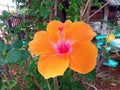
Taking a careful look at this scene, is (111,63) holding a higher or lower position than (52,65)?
lower

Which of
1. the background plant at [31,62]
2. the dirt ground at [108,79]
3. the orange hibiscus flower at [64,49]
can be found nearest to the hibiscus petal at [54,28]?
the orange hibiscus flower at [64,49]

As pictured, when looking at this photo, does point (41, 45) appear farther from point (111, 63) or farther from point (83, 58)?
point (111, 63)

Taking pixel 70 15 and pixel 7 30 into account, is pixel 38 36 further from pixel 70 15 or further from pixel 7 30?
pixel 70 15

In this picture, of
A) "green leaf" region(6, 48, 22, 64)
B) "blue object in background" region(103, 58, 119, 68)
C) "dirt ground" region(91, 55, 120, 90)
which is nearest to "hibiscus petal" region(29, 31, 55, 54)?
"green leaf" region(6, 48, 22, 64)

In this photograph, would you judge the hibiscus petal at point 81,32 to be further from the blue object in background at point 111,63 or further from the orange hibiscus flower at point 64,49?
the blue object in background at point 111,63

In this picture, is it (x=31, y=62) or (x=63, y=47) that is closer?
(x=63, y=47)

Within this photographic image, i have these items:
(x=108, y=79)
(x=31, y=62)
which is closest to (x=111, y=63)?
(x=108, y=79)

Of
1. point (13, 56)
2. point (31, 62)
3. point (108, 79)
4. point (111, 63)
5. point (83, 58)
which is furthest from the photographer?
point (111, 63)

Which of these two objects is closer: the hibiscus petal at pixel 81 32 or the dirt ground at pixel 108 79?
the hibiscus petal at pixel 81 32
